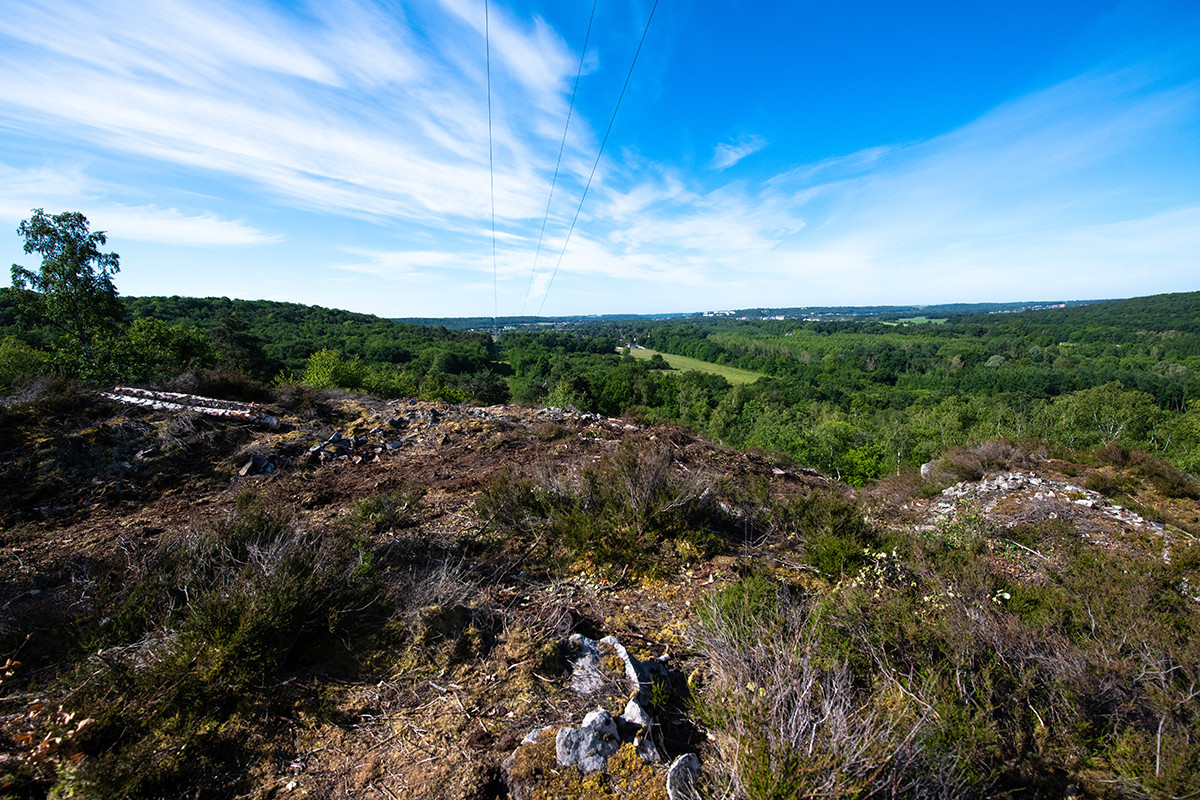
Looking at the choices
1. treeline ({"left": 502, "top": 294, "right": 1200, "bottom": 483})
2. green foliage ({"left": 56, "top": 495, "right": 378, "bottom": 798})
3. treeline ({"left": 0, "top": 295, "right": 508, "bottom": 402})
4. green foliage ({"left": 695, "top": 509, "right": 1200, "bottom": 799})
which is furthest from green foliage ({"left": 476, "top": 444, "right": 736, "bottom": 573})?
treeline ({"left": 0, "top": 295, "right": 508, "bottom": 402})

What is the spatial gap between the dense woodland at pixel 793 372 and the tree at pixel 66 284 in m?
0.99

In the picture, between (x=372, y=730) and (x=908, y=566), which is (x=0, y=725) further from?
(x=908, y=566)

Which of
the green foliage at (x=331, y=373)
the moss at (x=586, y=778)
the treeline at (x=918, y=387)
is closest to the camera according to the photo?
the moss at (x=586, y=778)

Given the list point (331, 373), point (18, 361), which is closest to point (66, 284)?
point (18, 361)

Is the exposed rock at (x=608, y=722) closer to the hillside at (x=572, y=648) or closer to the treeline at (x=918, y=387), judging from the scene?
the hillside at (x=572, y=648)

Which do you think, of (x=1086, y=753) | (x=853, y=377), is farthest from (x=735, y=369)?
(x=1086, y=753)

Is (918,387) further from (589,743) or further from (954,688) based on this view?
(589,743)

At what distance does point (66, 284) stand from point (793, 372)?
268 ft

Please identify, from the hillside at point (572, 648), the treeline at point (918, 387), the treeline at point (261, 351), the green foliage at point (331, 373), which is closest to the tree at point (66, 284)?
the treeline at point (261, 351)

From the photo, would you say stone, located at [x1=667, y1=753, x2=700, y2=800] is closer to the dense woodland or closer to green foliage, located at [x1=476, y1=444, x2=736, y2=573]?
green foliage, located at [x1=476, y1=444, x2=736, y2=573]

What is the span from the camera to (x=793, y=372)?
77.9 meters

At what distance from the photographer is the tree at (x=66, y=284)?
43.3 feet

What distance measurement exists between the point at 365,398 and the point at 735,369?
81392 mm

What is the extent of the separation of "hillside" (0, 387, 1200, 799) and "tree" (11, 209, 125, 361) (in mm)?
12606
